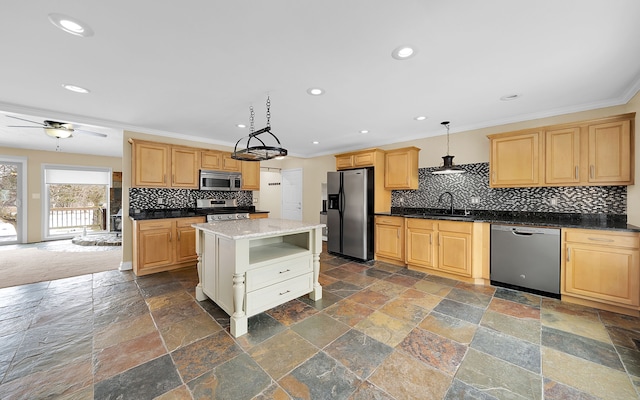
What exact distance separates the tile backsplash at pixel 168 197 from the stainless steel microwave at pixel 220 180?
27cm

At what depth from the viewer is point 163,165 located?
404 centimetres

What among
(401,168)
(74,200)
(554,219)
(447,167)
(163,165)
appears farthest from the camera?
(74,200)

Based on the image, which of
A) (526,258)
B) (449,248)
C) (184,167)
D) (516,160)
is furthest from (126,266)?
(516,160)

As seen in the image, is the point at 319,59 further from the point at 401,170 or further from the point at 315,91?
the point at 401,170

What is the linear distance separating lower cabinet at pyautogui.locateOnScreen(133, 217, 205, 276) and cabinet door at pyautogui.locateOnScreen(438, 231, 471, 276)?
3939mm

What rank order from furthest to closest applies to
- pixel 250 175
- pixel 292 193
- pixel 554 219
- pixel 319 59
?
pixel 292 193 < pixel 250 175 < pixel 554 219 < pixel 319 59

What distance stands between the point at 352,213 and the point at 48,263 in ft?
17.9

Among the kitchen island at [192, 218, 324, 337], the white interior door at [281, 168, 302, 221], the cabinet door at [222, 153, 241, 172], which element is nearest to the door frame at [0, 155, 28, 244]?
the cabinet door at [222, 153, 241, 172]

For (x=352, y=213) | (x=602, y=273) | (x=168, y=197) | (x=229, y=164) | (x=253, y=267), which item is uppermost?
(x=229, y=164)

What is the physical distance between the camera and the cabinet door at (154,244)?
3566mm

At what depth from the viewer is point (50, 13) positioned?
148cm

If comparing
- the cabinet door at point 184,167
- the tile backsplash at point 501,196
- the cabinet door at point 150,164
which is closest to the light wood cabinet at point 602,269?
the tile backsplash at point 501,196

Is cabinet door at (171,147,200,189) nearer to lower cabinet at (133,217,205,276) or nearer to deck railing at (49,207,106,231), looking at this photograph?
lower cabinet at (133,217,205,276)

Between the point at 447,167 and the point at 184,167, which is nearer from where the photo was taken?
the point at 447,167
